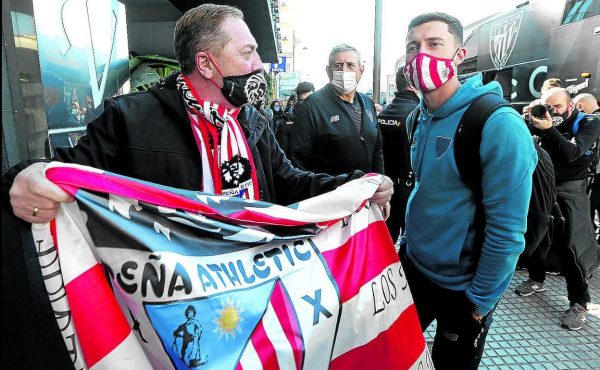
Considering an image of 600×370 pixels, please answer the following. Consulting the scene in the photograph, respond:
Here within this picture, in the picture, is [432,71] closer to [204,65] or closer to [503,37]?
[204,65]

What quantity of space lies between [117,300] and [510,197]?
145 centimetres

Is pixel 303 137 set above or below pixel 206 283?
above

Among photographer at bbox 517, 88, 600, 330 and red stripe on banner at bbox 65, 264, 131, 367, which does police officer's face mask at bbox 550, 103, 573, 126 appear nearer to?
photographer at bbox 517, 88, 600, 330

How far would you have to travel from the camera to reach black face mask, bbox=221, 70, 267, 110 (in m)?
1.88

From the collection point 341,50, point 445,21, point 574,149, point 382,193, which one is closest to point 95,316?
point 382,193

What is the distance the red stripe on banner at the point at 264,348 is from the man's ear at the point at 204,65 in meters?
1.11

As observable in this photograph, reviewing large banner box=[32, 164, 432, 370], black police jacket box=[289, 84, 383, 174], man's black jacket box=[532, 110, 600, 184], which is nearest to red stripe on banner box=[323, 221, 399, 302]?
large banner box=[32, 164, 432, 370]

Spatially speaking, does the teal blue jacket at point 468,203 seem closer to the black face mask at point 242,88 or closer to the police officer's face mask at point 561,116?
the black face mask at point 242,88

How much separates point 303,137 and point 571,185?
98.0 inches

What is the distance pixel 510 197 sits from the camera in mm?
1603

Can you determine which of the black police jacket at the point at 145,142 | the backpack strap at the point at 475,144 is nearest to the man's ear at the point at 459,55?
the backpack strap at the point at 475,144

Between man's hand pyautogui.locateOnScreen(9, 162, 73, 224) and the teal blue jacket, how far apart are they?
150 cm

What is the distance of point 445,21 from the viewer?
195 centimetres

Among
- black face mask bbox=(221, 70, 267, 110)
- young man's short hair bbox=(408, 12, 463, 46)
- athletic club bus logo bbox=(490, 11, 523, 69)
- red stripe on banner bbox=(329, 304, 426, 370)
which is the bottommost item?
red stripe on banner bbox=(329, 304, 426, 370)
